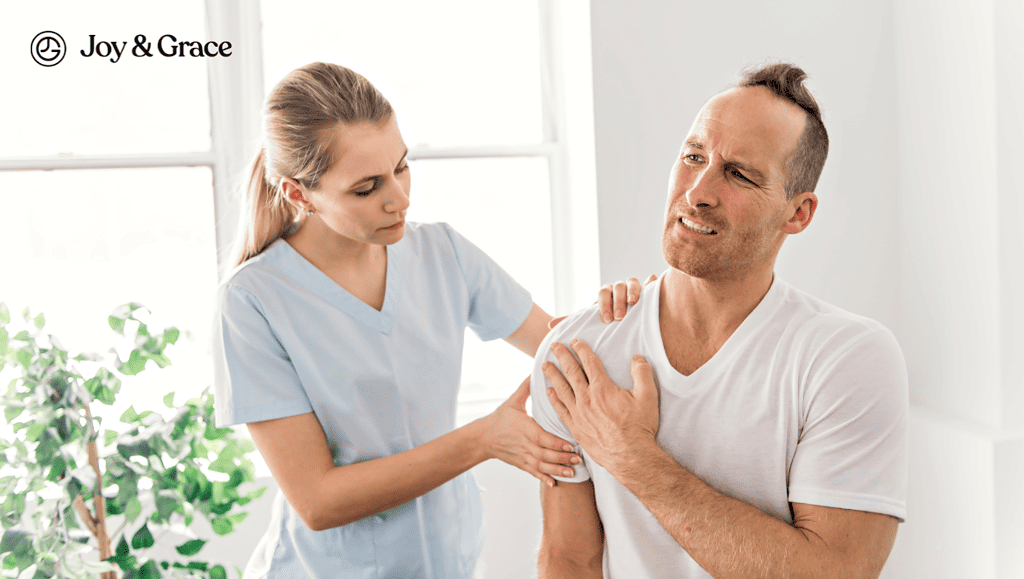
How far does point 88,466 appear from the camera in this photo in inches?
54.8

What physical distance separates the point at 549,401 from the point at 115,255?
1.59 m

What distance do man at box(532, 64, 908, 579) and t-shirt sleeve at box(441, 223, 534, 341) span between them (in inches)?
12.6

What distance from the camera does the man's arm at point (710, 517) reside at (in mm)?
976

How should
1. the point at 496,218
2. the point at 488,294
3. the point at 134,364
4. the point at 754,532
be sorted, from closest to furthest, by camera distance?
the point at 754,532, the point at 134,364, the point at 488,294, the point at 496,218

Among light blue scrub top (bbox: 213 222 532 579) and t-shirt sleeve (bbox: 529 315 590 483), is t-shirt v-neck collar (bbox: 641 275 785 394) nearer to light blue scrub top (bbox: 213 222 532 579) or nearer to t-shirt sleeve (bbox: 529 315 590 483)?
t-shirt sleeve (bbox: 529 315 590 483)

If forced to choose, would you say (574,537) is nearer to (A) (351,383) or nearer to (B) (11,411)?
(A) (351,383)

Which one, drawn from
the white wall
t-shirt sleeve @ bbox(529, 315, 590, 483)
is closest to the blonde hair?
t-shirt sleeve @ bbox(529, 315, 590, 483)

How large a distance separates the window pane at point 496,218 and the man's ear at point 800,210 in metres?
1.28

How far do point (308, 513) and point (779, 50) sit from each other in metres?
1.80

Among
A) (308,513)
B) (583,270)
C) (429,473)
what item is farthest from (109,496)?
(583,270)

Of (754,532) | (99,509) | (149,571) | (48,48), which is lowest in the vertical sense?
(149,571)

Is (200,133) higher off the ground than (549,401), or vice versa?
(200,133)

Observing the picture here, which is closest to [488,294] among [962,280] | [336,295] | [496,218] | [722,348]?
[336,295]

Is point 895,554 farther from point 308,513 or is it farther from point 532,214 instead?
point 308,513
